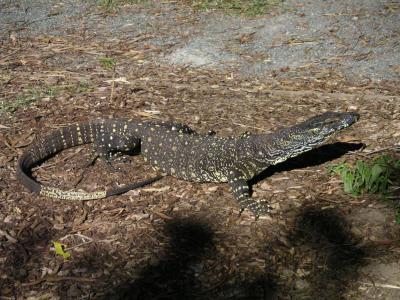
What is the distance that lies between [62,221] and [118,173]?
125 centimetres

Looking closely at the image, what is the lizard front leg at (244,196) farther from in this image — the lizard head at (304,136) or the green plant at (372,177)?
the green plant at (372,177)

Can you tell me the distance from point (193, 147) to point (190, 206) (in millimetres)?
945

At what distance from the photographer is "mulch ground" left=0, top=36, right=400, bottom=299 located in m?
5.84

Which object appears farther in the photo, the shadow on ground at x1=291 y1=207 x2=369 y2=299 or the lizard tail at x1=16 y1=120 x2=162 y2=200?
the lizard tail at x1=16 y1=120 x2=162 y2=200

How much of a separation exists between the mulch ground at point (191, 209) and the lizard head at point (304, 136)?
426mm

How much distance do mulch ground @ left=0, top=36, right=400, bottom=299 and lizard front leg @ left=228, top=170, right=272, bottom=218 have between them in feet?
0.37

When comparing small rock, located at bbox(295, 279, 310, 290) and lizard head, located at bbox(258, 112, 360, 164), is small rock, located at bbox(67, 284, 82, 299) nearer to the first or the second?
small rock, located at bbox(295, 279, 310, 290)

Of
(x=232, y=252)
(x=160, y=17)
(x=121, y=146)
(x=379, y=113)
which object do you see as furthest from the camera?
(x=160, y=17)

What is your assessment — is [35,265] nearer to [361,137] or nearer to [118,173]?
[118,173]

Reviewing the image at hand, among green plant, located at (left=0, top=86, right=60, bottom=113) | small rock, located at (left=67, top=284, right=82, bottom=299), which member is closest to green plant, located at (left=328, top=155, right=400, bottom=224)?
small rock, located at (left=67, top=284, right=82, bottom=299)

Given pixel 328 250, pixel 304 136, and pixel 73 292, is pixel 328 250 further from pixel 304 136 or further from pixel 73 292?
pixel 73 292

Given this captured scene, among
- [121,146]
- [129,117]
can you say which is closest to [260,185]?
[121,146]

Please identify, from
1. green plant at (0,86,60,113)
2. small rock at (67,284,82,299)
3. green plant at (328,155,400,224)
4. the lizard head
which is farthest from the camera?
green plant at (0,86,60,113)

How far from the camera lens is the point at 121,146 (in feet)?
26.6
